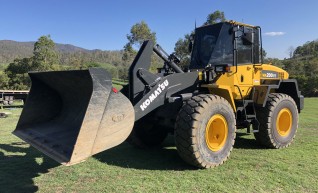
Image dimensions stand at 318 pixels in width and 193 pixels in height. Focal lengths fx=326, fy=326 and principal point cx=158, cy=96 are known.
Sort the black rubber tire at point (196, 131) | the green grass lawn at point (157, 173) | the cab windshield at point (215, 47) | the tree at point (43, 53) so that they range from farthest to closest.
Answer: the tree at point (43, 53)
the cab windshield at point (215, 47)
the black rubber tire at point (196, 131)
the green grass lawn at point (157, 173)

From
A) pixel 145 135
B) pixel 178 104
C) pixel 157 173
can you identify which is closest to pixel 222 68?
pixel 178 104

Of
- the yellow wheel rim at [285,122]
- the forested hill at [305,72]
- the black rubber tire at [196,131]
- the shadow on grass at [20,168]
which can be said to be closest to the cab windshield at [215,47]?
the black rubber tire at [196,131]

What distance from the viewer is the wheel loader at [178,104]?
411 cm

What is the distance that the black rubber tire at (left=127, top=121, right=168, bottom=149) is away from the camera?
6418 mm

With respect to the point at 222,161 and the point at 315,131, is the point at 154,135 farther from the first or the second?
the point at 315,131

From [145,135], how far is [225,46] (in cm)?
239

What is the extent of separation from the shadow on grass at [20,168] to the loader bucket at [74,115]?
51 cm

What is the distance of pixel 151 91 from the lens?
5.26m

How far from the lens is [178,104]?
565 cm

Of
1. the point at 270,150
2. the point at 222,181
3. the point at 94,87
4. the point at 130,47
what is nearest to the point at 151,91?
the point at 94,87

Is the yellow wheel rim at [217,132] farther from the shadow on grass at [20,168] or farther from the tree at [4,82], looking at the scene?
the tree at [4,82]

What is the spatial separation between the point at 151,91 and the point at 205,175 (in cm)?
155

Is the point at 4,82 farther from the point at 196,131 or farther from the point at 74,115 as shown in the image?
the point at 196,131

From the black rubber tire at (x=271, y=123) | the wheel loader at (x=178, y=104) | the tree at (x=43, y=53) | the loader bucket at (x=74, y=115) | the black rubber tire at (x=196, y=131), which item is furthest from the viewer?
the tree at (x=43, y=53)
